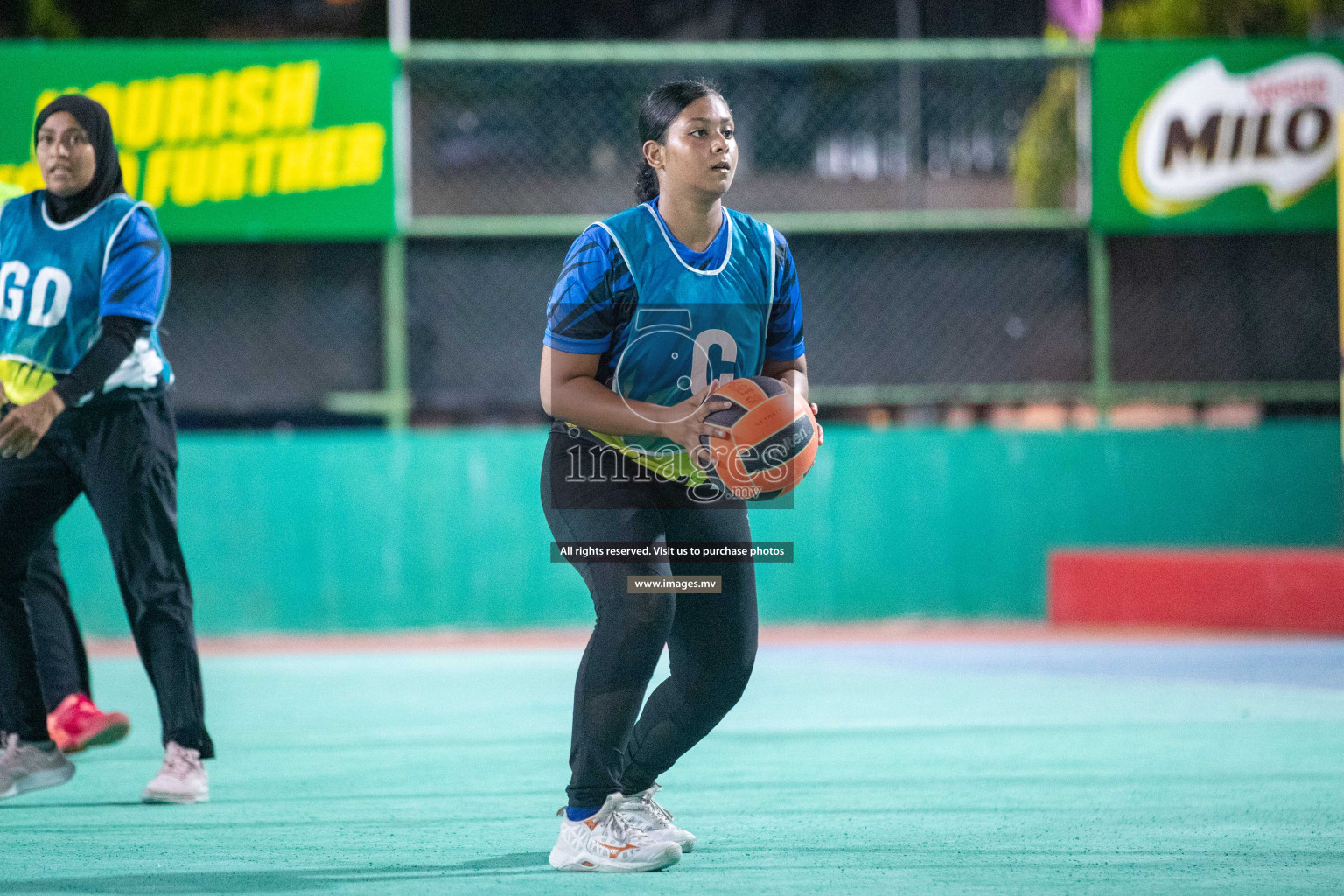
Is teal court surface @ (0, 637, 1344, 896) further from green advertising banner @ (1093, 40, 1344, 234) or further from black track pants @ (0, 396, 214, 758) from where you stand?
green advertising banner @ (1093, 40, 1344, 234)

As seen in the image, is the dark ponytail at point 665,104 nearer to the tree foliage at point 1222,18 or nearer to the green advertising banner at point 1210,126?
the green advertising banner at point 1210,126

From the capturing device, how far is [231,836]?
4.38 meters

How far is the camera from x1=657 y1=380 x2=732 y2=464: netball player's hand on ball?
376cm

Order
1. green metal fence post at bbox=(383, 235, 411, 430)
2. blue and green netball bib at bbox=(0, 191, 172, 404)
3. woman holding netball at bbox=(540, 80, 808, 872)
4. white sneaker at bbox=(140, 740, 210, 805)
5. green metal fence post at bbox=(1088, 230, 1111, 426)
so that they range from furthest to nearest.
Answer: green metal fence post at bbox=(1088, 230, 1111, 426) < green metal fence post at bbox=(383, 235, 411, 430) < blue and green netball bib at bbox=(0, 191, 172, 404) < white sneaker at bbox=(140, 740, 210, 805) < woman holding netball at bbox=(540, 80, 808, 872)

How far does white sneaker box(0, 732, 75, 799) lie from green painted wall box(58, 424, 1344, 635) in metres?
5.66

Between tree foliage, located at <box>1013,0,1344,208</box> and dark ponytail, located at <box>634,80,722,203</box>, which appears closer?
dark ponytail, located at <box>634,80,722,203</box>

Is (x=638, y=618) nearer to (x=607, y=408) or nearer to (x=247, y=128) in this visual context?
(x=607, y=408)

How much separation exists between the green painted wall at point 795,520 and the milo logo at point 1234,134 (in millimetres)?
1705

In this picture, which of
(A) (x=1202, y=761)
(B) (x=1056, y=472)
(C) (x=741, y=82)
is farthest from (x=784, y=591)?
(A) (x=1202, y=761)

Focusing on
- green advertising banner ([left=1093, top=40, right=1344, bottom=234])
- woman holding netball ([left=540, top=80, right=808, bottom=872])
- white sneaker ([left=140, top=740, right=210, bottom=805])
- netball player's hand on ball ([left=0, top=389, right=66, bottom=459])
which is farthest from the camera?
green advertising banner ([left=1093, top=40, right=1344, bottom=234])

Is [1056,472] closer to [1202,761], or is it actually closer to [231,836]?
[1202,761]

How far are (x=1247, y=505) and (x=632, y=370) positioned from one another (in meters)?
8.53

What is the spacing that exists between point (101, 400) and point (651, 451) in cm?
198

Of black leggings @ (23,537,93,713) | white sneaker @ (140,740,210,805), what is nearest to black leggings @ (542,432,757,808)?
white sneaker @ (140,740,210,805)
